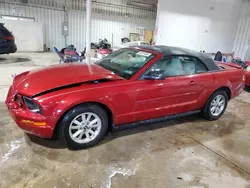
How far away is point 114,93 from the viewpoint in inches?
94.3

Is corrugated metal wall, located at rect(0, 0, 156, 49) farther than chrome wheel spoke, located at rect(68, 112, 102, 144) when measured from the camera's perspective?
Yes

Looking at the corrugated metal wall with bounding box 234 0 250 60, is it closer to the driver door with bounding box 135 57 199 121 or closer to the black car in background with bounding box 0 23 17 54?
the driver door with bounding box 135 57 199 121

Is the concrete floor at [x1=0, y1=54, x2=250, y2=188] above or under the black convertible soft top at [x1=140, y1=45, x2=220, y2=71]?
under

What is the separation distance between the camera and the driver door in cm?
263

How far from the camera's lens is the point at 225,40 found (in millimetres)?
8922

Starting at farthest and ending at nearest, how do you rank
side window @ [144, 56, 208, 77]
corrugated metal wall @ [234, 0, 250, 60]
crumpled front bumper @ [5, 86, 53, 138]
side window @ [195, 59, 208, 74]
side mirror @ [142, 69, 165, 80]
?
corrugated metal wall @ [234, 0, 250, 60] < side window @ [195, 59, 208, 74] < side window @ [144, 56, 208, 77] < side mirror @ [142, 69, 165, 80] < crumpled front bumper @ [5, 86, 53, 138]

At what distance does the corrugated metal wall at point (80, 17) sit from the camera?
472 inches

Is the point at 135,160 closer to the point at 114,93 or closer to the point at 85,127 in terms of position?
the point at 85,127

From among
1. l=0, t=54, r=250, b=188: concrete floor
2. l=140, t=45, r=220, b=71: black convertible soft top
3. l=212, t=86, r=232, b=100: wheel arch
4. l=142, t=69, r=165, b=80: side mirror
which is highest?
l=140, t=45, r=220, b=71: black convertible soft top

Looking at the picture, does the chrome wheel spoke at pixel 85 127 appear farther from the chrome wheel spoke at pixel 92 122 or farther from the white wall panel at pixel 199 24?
the white wall panel at pixel 199 24

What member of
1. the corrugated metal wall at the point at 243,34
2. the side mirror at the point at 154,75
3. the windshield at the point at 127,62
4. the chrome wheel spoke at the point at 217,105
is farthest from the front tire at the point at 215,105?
the corrugated metal wall at the point at 243,34

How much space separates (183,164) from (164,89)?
100 centimetres

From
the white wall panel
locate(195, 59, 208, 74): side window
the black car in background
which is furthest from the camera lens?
the black car in background

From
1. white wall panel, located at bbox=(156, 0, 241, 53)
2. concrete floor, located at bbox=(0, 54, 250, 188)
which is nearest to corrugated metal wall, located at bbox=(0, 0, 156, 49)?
white wall panel, located at bbox=(156, 0, 241, 53)
